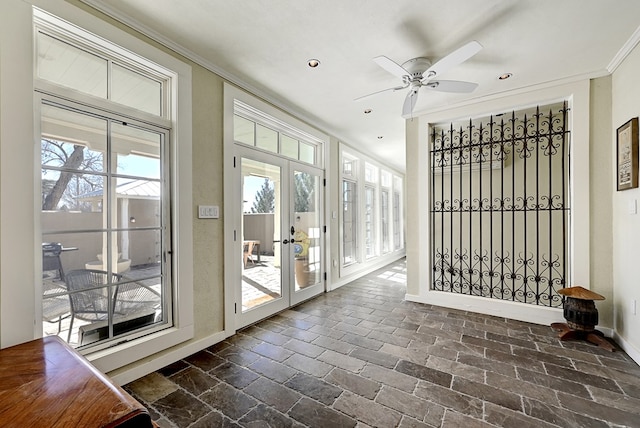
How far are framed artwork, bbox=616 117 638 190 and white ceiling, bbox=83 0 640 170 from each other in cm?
69

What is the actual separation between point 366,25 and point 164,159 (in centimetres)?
201

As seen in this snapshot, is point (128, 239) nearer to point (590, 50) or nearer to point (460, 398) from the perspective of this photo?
point (460, 398)

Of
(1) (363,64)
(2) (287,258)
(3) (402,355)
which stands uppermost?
(1) (363,64)

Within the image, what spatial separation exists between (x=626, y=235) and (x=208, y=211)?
3.90 m

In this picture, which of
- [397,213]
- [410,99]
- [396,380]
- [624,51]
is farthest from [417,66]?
[397,213]

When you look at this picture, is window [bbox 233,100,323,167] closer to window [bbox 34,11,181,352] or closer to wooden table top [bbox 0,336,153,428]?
window [bbox 34,11,181,352]

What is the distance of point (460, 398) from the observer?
6.07 ft

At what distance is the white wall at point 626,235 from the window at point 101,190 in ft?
13.1

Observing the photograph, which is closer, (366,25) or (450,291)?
(366,25)

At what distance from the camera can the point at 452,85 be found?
2.53 meters

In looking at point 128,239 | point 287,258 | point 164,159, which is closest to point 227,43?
point 164,159

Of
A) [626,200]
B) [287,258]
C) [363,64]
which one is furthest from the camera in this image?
[287,258]

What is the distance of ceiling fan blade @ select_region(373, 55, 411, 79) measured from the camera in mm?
2148

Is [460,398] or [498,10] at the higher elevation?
[498,10]
